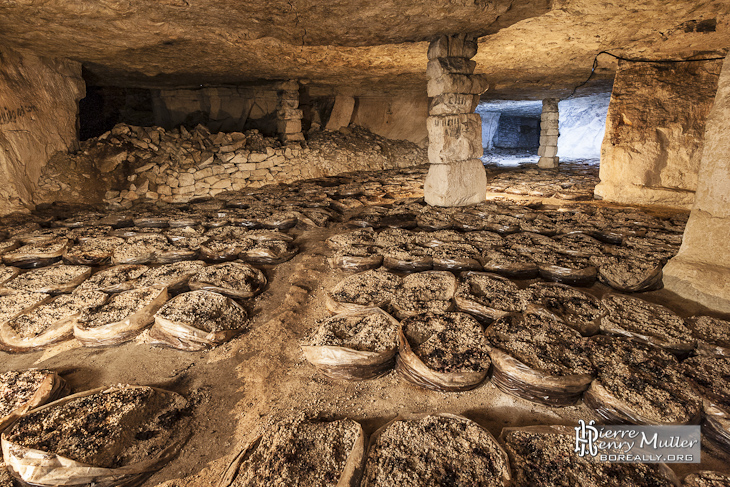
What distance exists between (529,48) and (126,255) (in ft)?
17.7

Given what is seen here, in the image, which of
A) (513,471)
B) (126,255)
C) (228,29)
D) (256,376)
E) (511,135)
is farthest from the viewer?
(511,135)

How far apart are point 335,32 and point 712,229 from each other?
149 inches

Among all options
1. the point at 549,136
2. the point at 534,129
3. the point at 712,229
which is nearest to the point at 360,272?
the point at 712,229

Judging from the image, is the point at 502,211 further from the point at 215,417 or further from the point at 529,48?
the point at 215,417

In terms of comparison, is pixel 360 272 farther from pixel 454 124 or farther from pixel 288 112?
pixel 288 112

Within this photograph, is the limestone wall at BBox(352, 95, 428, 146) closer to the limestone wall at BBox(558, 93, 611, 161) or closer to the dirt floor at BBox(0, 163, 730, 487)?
the limestone wall at BBox(558, 93, 611, 161)

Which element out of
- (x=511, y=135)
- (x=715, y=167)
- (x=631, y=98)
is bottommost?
(x=511, y=135)

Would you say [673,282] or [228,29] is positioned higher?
[228,29]

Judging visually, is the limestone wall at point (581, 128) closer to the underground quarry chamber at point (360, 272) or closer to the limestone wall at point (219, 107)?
the underground quarry chamber at point (360, 272)

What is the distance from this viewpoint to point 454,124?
14.0 ft

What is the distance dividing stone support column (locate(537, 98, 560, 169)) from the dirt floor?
7.65 metres

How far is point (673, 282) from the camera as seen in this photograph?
7.24ft

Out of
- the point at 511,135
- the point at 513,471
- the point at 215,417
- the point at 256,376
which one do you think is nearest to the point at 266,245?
the point at 256,376

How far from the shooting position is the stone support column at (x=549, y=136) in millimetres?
8852
